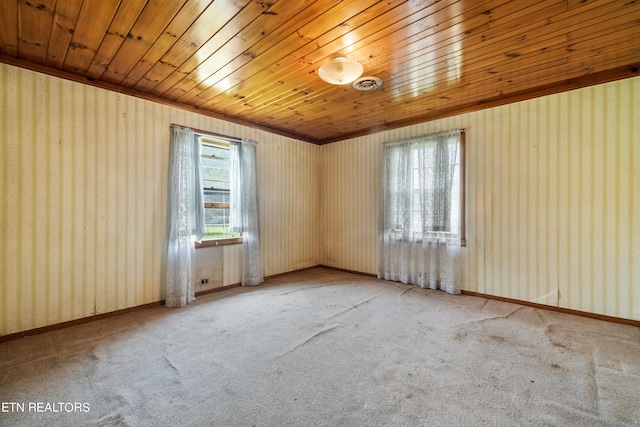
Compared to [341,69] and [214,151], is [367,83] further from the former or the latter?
[214,151]

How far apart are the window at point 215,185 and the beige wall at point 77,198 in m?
0.29

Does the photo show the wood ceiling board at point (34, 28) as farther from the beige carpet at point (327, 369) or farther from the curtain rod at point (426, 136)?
the curtain rod at point (426, 136)

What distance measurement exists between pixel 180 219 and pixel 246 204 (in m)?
1.01

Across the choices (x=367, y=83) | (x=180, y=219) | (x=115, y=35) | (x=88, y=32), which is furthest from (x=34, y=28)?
(x=367, y=83)

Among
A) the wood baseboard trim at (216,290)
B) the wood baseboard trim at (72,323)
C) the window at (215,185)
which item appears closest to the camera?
the wood baseboard trim at (72,323)

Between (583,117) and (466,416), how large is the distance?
3.33 m

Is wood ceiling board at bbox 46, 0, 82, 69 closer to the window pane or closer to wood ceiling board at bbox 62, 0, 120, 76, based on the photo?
wood ceiling board at bbox 62, 0, 120, 76

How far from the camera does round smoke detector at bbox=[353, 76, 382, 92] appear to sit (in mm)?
2850

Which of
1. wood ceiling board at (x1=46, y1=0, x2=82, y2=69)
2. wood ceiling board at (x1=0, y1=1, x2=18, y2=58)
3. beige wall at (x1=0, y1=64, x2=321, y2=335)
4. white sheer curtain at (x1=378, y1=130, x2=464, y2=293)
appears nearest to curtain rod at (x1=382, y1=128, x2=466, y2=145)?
white sheer curtain at (x1=378, y1=130, x2=464, y2=293)

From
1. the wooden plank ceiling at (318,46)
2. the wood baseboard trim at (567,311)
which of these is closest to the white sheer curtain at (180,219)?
the wooden plank ceiling at (318,46)

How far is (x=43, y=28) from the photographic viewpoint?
2.07m

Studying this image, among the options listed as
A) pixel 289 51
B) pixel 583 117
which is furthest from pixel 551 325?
pixel 289 51

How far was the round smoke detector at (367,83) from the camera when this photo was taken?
2.85 meters

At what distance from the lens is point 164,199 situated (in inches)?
135
